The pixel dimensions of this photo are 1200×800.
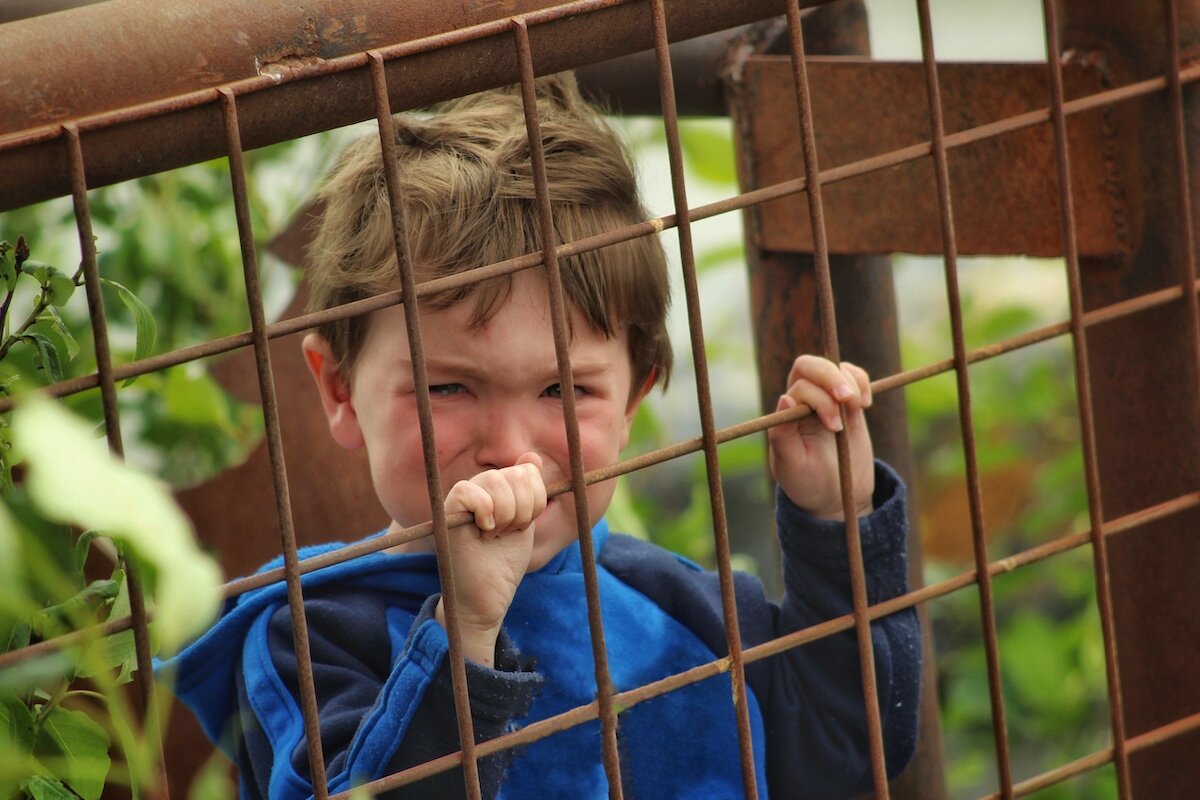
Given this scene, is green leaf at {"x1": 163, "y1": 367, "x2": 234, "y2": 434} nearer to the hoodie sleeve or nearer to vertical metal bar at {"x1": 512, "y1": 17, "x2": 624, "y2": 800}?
the hoodie sleeve

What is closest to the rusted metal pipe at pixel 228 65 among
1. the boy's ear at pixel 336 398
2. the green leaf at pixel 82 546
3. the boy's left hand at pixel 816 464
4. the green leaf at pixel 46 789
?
the green leaf at pixel 82 546

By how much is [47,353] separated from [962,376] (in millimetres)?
552

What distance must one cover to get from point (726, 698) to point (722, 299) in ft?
7.37

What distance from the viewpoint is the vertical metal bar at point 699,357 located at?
781 mm

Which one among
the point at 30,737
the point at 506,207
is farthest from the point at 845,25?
the point at 30,737

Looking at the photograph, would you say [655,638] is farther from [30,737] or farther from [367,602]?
[30,737]

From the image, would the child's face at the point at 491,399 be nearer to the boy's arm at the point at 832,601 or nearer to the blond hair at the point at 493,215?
the blond hair at the point at 493,215

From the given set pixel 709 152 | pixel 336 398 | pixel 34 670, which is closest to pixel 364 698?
pixel 336 398

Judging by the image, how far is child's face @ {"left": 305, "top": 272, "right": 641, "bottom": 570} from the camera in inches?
42.7

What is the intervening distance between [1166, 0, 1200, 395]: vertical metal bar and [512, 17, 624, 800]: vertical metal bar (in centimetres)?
52

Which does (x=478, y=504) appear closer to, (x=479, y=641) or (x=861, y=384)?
(x=479, y=641)

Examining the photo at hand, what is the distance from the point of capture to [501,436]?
3.59 feet

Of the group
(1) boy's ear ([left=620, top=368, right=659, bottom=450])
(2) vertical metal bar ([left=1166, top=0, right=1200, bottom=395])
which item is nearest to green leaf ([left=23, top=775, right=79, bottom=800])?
(1) boy's ear ([left=620, top=368, right=659, bottom=450])

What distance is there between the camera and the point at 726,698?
4.44ft
